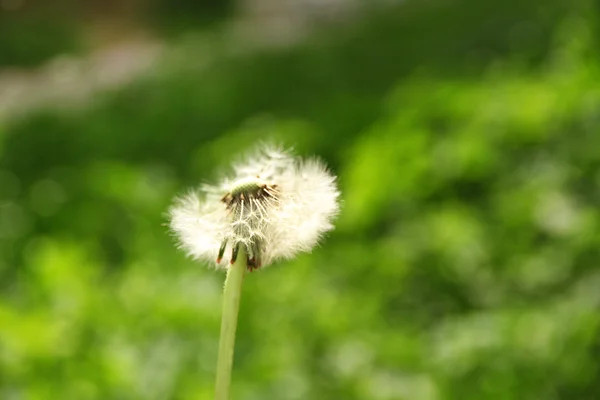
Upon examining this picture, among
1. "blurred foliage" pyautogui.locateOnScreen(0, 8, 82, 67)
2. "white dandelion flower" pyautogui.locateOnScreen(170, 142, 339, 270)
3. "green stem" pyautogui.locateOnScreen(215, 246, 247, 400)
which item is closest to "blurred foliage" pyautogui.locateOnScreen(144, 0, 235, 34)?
"blurred foliage" pyautogui.locateOnScreen(0, 8, 82, 67)

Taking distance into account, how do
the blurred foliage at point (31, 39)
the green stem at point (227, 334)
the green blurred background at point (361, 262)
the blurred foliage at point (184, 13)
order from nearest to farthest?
1. the green stem at point (227, 334)
2. the green blurred background at point (361, 262)
3. the blurred foliage at point (31, 39)
4. the blurred foliage at point (184, 13)

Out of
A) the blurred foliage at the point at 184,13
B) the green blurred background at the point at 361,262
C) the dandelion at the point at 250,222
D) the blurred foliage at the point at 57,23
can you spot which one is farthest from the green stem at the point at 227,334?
the blurred foliage at the point at 184,13

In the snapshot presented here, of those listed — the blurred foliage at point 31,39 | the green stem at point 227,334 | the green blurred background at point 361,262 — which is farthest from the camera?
the blurred foliage at point 31,39

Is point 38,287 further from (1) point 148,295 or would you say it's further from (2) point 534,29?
(2) point 534,29

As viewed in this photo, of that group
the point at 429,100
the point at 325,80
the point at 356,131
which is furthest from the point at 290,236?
the point at 325,80

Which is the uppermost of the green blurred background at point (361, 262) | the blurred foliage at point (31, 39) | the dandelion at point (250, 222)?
the blurred foliage at point (31, 39)

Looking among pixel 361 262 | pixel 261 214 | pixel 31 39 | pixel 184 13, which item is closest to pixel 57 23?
pixel 31 39

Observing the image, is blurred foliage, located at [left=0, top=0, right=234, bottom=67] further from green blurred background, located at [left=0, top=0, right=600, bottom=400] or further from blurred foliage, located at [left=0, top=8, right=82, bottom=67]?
green blurred background, located at [left=0, top=0, right=600, bottom=400]

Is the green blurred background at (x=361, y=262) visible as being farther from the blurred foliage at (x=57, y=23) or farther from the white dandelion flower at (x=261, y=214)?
the blurred foliage at (x=57, y=23)
